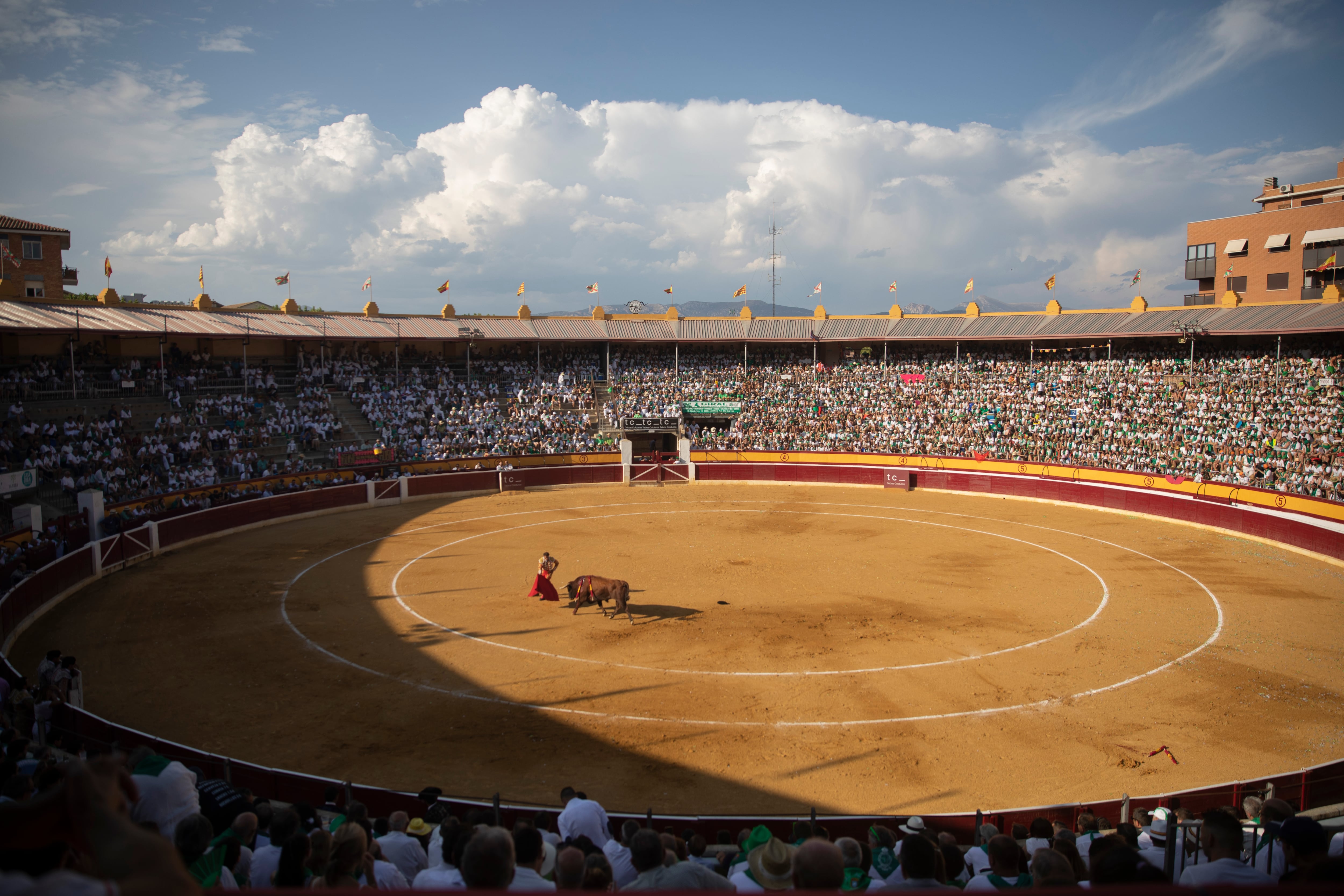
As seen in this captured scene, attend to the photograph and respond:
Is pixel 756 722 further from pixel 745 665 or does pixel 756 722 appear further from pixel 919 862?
pixel 919 862

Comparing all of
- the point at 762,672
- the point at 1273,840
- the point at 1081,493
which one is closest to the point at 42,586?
the point at 762,672

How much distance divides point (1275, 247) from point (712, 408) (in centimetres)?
3876

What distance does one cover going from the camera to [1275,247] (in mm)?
50625

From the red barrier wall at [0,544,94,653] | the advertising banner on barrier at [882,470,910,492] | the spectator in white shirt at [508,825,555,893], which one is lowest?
the red barrier wall at [0,544,94,653]

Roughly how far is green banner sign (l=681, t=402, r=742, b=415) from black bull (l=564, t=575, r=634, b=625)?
33089 mm

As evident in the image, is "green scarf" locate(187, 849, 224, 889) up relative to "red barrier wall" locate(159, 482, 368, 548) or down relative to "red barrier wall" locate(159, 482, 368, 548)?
up

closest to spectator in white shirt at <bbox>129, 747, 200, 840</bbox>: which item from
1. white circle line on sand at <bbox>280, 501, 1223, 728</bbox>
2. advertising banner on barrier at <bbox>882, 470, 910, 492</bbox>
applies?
white circle line on sand at <bbox>280, 501, 1223, 728</bbox>

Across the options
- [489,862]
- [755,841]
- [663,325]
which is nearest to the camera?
[489,862]

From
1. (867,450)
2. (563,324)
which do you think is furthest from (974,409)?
(563,324)

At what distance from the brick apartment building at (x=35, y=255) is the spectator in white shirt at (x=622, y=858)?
48.8m

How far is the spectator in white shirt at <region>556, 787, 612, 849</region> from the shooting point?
7.55m

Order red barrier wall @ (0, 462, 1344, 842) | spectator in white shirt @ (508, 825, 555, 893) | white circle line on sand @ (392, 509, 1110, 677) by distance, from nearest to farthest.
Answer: spectator in white shirt @ (508, 825, 555, 893) < red barrier wall @ (0, 462, 1344, 842) < white circle line on sand @ (392, 509, 1110, 677)

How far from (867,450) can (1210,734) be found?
34.0 metres

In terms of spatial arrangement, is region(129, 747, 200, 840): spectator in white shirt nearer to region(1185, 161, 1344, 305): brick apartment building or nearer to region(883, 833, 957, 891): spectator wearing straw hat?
region(883, 833, 957, 891): spectator wearing straw hat
